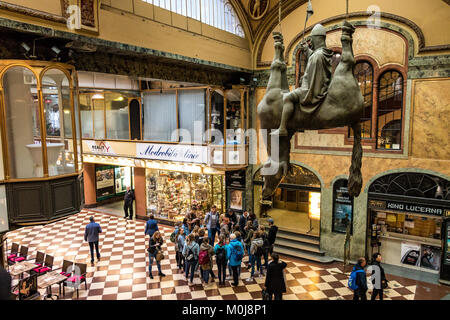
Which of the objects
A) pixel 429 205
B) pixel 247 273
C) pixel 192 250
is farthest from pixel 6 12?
pixel 429 205

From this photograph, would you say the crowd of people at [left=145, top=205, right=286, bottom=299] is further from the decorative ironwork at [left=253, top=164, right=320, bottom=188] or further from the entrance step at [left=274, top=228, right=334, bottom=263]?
the decorative ironwork at [left=253, top=164, right=320, bottom=188]

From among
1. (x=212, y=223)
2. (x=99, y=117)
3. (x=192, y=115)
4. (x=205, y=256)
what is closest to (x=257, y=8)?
(x=192, y=115)

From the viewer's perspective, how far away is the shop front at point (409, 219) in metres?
8.79

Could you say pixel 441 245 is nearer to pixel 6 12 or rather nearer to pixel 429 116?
pixel 429 116

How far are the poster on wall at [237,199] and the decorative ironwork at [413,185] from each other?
15.2 feet

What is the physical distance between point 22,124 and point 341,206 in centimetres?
884

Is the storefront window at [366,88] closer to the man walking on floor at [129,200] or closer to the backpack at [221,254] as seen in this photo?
the backpack at [221,254]

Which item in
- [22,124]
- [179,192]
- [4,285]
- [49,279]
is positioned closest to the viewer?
[4,285]

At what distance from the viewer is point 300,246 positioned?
1091cm

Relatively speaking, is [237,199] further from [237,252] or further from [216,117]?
[237,252]

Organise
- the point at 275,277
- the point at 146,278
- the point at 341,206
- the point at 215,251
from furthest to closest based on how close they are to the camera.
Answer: the point at 341,206 → the point at 146,278 → the point at 215,251 → the point at 275,277

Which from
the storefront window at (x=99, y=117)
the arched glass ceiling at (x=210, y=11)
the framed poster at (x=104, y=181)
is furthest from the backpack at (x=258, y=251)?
the framed poster at (x=104, y=181)

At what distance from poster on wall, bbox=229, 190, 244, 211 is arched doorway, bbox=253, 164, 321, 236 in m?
0.55

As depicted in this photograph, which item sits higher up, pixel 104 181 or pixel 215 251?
pixel 104 181
